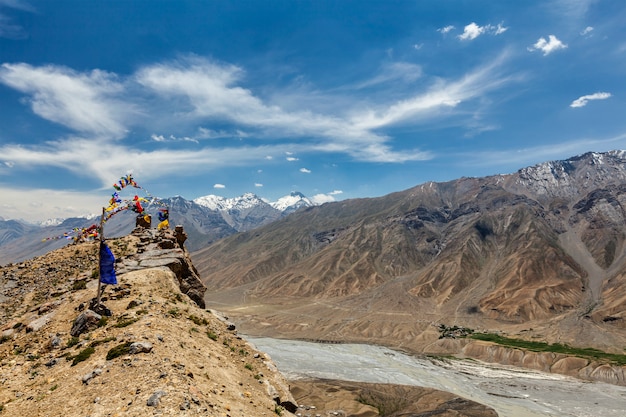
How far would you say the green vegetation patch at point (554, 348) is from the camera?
387 feet

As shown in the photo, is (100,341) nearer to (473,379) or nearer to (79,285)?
(79,285)

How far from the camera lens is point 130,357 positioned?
15.6 meters

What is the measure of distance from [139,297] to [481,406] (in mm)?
77020

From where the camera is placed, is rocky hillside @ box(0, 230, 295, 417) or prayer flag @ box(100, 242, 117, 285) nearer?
rocky hillside @ box(0, 230, 295, 417)

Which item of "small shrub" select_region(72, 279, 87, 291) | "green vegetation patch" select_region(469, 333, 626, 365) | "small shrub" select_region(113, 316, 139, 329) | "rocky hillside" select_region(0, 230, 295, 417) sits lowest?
"green vegetation patch" select_region(469, 333, 626, 365)

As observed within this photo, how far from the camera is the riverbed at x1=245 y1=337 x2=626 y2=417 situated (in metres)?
83.1

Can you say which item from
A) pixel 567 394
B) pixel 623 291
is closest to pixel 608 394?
pixel 567 394

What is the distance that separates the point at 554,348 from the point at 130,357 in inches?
6022

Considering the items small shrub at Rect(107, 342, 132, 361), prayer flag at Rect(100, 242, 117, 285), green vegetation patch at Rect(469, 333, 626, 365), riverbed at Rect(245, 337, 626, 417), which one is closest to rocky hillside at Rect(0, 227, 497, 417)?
small shrub at Rect(107, 342, 132, 361)

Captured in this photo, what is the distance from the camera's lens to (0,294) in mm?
31797

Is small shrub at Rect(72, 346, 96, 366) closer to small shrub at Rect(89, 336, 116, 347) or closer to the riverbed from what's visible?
small shrub at Rect(89, 336, 116, 347)

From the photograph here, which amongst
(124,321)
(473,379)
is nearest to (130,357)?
(124,321)

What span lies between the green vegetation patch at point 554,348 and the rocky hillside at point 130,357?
135 metres

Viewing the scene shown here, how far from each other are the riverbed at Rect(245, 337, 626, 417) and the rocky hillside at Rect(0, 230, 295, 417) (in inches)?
2849
